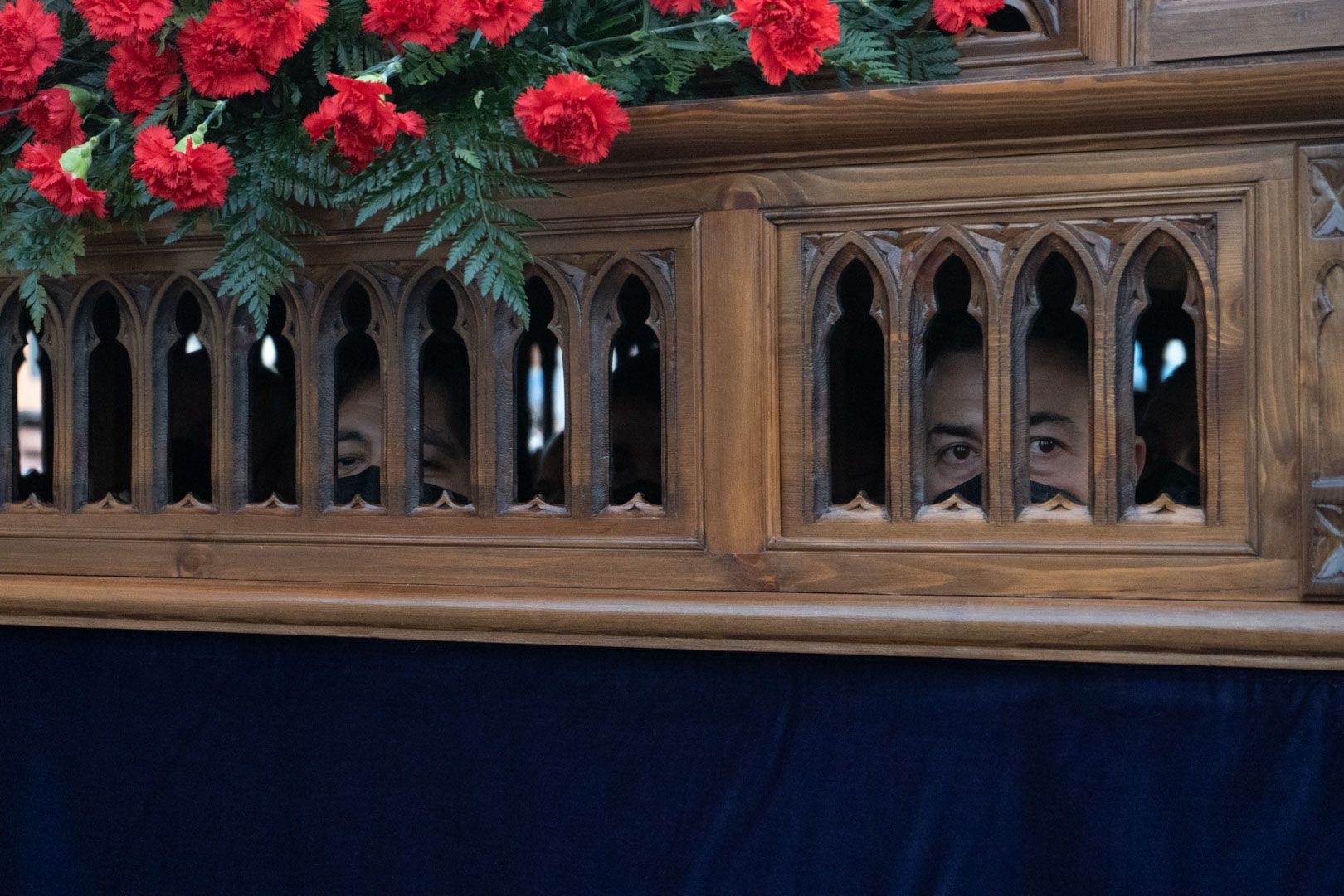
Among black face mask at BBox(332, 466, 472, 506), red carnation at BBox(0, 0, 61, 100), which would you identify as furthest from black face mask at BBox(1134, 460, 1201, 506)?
red carnation at BBox(0, 0, 61, 100)

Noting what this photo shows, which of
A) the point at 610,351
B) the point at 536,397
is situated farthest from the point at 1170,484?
the point at 536,397

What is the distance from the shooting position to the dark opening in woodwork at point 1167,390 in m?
1.21

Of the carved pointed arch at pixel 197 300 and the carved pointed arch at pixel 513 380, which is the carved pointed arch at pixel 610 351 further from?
the carved pointed arch at pixel 197 300

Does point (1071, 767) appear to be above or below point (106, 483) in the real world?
below

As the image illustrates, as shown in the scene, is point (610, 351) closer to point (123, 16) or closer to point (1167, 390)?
point (123, 16)

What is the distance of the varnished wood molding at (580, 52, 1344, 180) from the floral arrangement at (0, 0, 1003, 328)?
30mm

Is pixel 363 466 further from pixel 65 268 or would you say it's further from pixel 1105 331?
pixel 1105 331

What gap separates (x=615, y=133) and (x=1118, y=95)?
1.22ft

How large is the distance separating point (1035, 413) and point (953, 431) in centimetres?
9

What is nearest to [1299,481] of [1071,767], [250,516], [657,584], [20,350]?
[1071,767]

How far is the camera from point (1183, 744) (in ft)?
3.05

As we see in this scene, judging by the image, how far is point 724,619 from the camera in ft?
3.16

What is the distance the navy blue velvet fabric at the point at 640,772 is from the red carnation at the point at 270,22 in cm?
51

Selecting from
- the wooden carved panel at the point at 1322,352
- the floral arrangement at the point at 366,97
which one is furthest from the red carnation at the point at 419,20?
the wooden carved panel at the point at 1322,352
